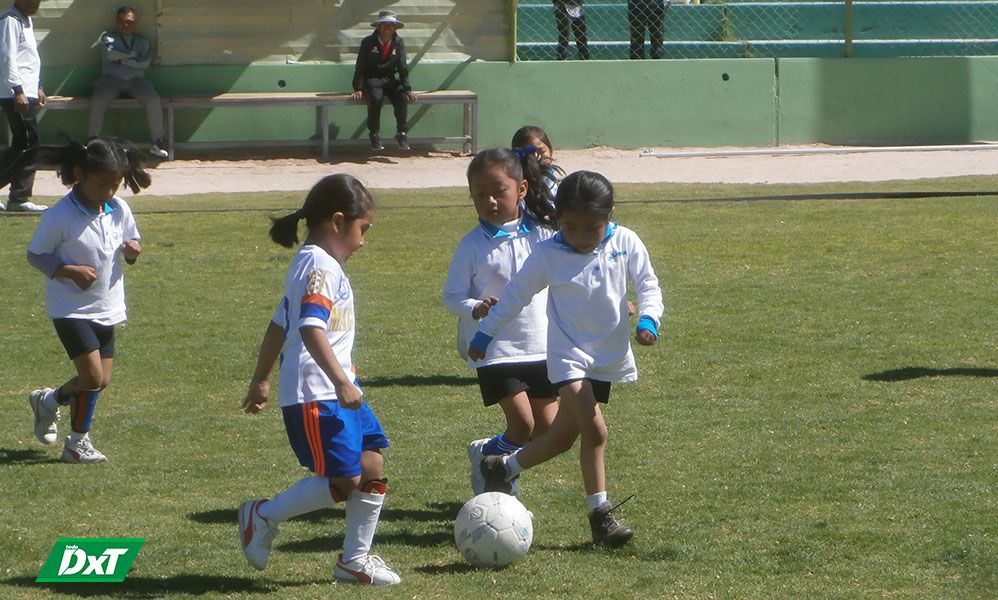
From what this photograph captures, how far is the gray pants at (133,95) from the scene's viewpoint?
17.1 meters

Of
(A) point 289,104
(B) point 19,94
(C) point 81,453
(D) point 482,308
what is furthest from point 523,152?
(A) point 289,104

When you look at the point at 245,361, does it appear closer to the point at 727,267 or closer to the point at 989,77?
the point at 727,267

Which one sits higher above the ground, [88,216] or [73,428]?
[88,216]

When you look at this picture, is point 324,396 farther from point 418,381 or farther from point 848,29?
point 848,29

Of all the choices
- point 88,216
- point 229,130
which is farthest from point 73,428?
point 229,130

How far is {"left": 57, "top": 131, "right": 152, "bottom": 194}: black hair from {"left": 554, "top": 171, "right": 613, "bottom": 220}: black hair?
2.11 metres

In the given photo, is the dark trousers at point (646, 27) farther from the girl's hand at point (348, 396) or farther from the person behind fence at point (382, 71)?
the girl's hand at point (348, 396)

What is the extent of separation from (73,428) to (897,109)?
15462mm

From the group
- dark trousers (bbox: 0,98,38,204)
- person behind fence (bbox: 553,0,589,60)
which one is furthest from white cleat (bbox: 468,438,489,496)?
person behind fence (bbox: 553,0,589,60)

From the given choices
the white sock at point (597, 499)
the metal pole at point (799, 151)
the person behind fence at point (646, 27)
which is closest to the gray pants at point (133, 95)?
the metal pole at point (799, 151)

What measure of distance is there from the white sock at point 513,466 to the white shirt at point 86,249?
79.7 inches

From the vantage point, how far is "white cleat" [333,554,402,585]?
4.55m

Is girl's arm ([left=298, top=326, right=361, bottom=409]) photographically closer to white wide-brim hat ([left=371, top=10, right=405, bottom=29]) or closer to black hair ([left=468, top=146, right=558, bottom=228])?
black hair ([left=468, top=146, right=558, bottom=228])

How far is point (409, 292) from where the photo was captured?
34.9 ft
